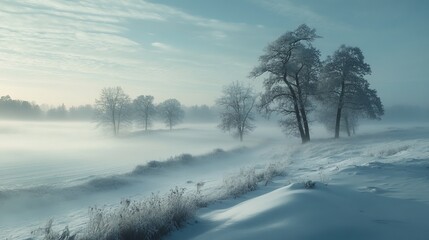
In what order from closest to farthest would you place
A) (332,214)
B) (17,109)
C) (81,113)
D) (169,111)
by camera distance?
(332,214) < (169,111) < (17,109) < (81,113)

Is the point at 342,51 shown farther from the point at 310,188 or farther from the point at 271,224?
the point at 271,224

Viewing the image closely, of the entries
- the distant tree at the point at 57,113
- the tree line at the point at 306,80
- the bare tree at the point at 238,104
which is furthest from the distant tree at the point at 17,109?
the tree line at the point at 306,80

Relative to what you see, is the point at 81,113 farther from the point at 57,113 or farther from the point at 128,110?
the point at 128,110

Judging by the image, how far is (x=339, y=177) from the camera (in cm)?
1164

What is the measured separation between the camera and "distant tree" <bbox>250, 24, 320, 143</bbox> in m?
29.8

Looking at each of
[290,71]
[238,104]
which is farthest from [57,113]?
[290,71]

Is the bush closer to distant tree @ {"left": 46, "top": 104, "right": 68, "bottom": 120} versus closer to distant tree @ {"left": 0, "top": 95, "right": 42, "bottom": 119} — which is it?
distant tree @ {"left": 0, "top": 95, "right": 42, "bottom": 119}

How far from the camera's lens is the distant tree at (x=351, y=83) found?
32562 millimetres

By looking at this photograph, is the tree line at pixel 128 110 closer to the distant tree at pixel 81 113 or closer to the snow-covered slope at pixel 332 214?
the snow-covered slope at pixel 332 214

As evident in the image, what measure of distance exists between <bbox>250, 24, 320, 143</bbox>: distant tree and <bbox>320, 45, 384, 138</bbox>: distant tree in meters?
2.45

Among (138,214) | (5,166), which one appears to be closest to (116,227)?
(138,214)

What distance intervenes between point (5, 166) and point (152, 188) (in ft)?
65.7

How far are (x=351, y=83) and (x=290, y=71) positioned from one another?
6.69m

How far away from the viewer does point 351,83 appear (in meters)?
33.0
